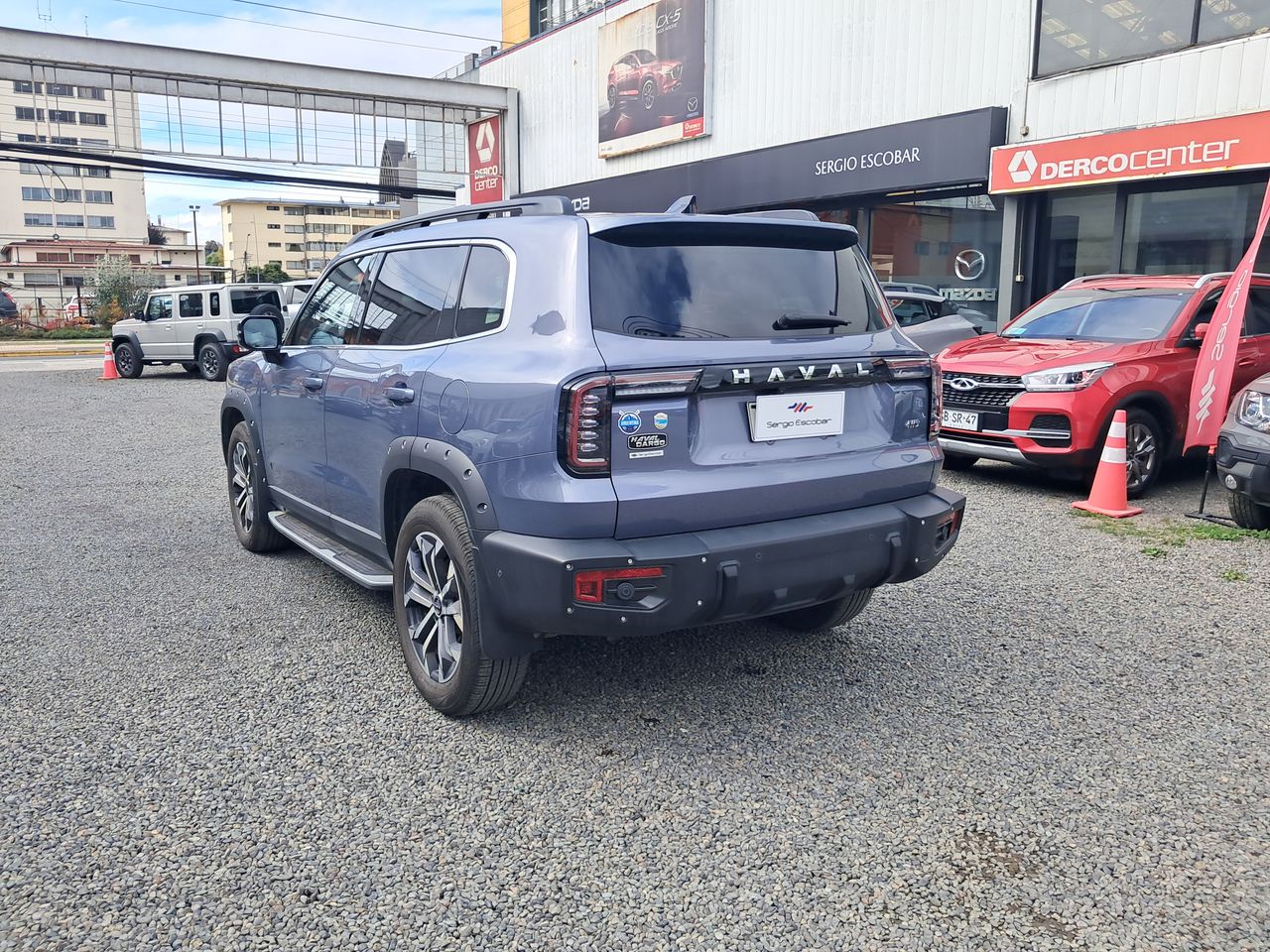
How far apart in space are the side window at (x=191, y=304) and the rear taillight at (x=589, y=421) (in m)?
18.2

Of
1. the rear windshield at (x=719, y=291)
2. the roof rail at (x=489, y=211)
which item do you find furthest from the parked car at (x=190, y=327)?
the rear windshield at (x=719, y=291)

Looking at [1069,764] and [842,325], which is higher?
[842,325]

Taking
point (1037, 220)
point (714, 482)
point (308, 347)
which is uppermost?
point (1037, 220)

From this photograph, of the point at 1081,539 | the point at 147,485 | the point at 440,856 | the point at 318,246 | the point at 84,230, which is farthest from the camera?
the point at 318,246

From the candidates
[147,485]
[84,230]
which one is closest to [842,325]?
[147,485]

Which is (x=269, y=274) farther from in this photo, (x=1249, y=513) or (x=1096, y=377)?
(x=1249, y=513)

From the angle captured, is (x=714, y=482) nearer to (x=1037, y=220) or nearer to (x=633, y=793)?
(x=633, y=793)

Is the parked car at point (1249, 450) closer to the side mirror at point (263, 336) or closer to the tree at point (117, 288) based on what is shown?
the side mirror at point (263, 336)

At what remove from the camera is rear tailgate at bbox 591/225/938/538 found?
3.16 m

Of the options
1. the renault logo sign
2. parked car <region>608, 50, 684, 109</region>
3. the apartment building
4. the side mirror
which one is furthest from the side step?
the apartment building

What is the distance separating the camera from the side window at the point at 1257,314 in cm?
840

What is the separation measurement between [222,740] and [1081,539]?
5204 millimetres

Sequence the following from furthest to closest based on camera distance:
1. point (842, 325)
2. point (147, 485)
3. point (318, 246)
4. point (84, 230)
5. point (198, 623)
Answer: point (318, 246) → point (84, 230) → point (147, 485) → point (198, 623) → point (842, 325)

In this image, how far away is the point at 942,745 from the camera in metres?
3.48
